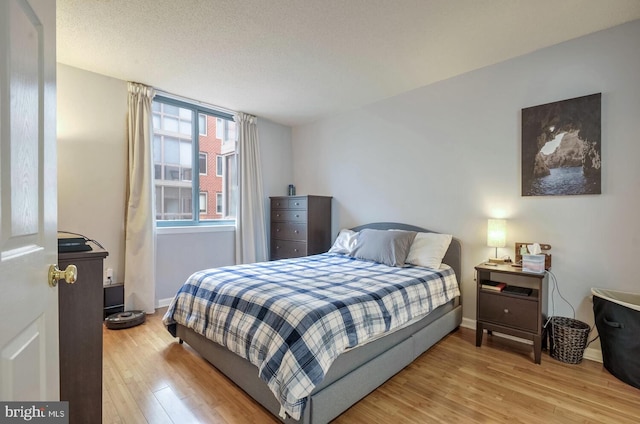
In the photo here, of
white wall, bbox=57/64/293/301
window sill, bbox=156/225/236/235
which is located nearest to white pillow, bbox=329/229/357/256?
window sill, bbox=156/225/236/235

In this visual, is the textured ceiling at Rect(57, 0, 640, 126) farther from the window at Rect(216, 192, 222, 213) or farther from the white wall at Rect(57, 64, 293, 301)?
the window at Rect(216, 192, 222, 213)

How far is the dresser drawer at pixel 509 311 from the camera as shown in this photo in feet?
7.54

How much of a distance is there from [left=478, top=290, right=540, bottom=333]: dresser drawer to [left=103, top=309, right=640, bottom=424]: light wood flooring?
0.89 feet

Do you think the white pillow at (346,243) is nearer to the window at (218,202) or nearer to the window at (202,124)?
the window at (218,202)

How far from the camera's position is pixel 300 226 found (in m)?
4.02

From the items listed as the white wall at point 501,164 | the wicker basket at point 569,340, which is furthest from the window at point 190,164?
the wicker basket at point 569,340

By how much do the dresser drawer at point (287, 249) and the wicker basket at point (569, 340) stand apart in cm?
267

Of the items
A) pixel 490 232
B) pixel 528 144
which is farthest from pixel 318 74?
pixel 490 232

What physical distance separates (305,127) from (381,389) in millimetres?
3875

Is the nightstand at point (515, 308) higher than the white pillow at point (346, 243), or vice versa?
the white pillow at point (346, 243)

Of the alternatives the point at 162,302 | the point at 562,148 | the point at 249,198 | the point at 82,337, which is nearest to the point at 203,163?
the point at 249,198

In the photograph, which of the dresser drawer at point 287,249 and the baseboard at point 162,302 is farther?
the dresser drawer at point 287,249

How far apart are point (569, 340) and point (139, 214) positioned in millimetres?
4172

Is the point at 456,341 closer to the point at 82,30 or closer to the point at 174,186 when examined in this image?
the point at 174,186
